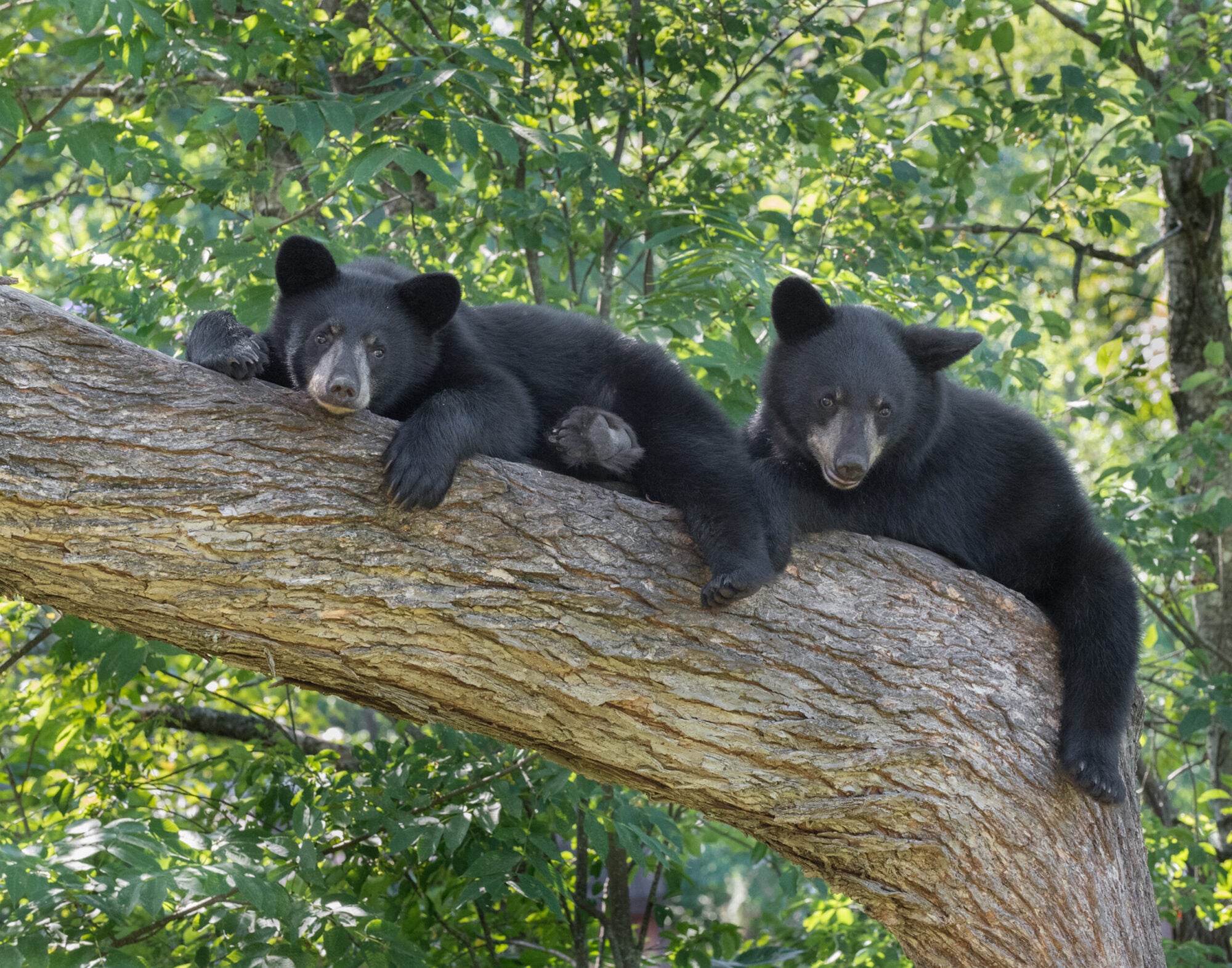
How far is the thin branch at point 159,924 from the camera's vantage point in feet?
13.3

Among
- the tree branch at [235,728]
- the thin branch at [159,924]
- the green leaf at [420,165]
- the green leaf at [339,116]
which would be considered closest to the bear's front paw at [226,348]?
the green leaf at [420,165]

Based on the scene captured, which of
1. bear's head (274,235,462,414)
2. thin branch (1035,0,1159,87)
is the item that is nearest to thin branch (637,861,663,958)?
bear's head (274,235,462,414)

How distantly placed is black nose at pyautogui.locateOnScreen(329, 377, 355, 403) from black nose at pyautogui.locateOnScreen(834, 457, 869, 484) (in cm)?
164

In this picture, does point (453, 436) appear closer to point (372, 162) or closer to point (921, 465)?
point (372, 162)

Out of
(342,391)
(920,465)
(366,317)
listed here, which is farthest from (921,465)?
(342,391)

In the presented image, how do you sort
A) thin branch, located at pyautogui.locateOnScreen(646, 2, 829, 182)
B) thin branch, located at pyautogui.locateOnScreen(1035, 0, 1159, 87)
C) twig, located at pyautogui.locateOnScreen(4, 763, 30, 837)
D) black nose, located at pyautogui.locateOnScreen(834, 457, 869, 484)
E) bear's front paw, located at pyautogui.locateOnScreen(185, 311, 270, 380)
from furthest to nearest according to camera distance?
thin branch, located at pyautogui.locateOnScreen(1035, 0, 1159, 87) < thin branch, located at pyautogui.locateOnScreen(646, 2, 829, 182) < twig, located at pyautogui.locateOnScreen(4, 763, 30, 837) < black nose, located at pyautogui.locateOnScreen(834, 457, 869, 484) < bear's front paw, located at pyautogui.locateOnScreen(185, 311, 270, 380)

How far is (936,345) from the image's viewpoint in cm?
421

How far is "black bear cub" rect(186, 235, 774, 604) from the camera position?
316 cm

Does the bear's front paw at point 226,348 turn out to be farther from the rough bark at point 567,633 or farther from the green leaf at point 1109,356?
the green leaf at point 1109,356

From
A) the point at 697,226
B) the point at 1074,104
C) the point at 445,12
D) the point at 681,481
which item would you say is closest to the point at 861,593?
the point at 681,481

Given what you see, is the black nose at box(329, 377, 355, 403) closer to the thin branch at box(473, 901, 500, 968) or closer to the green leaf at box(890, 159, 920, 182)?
the thin branch at box(473, 901, 500, 968)

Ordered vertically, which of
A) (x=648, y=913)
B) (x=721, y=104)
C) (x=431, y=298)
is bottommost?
(x=648, y=913)

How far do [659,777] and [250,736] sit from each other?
3607 mm

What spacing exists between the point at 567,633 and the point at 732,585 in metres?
0.49
